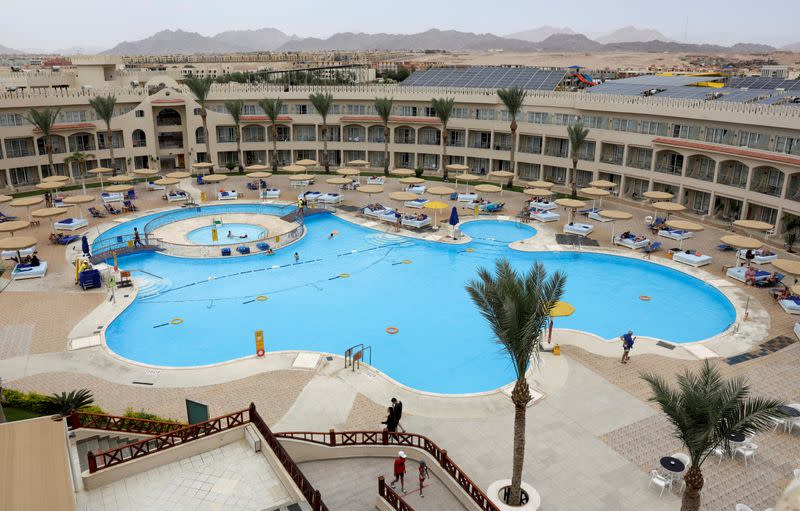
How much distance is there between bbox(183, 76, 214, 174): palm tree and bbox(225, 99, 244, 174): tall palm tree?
2.17m

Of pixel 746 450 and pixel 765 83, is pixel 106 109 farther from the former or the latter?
pixel 765 83

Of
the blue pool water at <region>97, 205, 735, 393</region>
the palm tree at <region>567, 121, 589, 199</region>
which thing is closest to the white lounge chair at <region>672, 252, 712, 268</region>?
the blue pool water at <region>97, 205, 735, 393</region>

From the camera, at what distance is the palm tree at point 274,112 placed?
5566 cm

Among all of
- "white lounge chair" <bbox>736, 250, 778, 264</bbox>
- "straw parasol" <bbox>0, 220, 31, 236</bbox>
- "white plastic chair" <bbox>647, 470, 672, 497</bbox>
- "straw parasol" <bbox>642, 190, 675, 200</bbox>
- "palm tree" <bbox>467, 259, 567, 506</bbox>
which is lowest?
"white plastic chair" <bbox>647, 470, 672, 497</bbox>

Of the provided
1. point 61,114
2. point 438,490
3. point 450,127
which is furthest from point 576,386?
point 61,114

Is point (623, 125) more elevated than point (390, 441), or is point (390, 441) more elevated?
point (623, 125)

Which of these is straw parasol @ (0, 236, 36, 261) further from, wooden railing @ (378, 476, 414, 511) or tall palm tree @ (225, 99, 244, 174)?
tall palm tree @ (225, 99, 244, 174)

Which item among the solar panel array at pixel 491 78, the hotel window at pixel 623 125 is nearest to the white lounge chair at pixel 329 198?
the solar panel array at pixel 491 78

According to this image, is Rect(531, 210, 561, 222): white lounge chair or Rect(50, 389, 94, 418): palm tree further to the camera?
Rect(531, 210, 561, 222): white lounge chair

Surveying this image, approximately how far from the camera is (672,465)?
16.0m

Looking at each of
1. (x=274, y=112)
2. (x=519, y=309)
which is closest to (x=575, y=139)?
(x=274, y=112)

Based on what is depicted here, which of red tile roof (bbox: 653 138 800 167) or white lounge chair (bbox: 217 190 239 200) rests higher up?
red tile roof (bbox: 653 138 800 167)

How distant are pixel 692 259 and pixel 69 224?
127 feet

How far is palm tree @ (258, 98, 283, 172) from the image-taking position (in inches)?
2191
